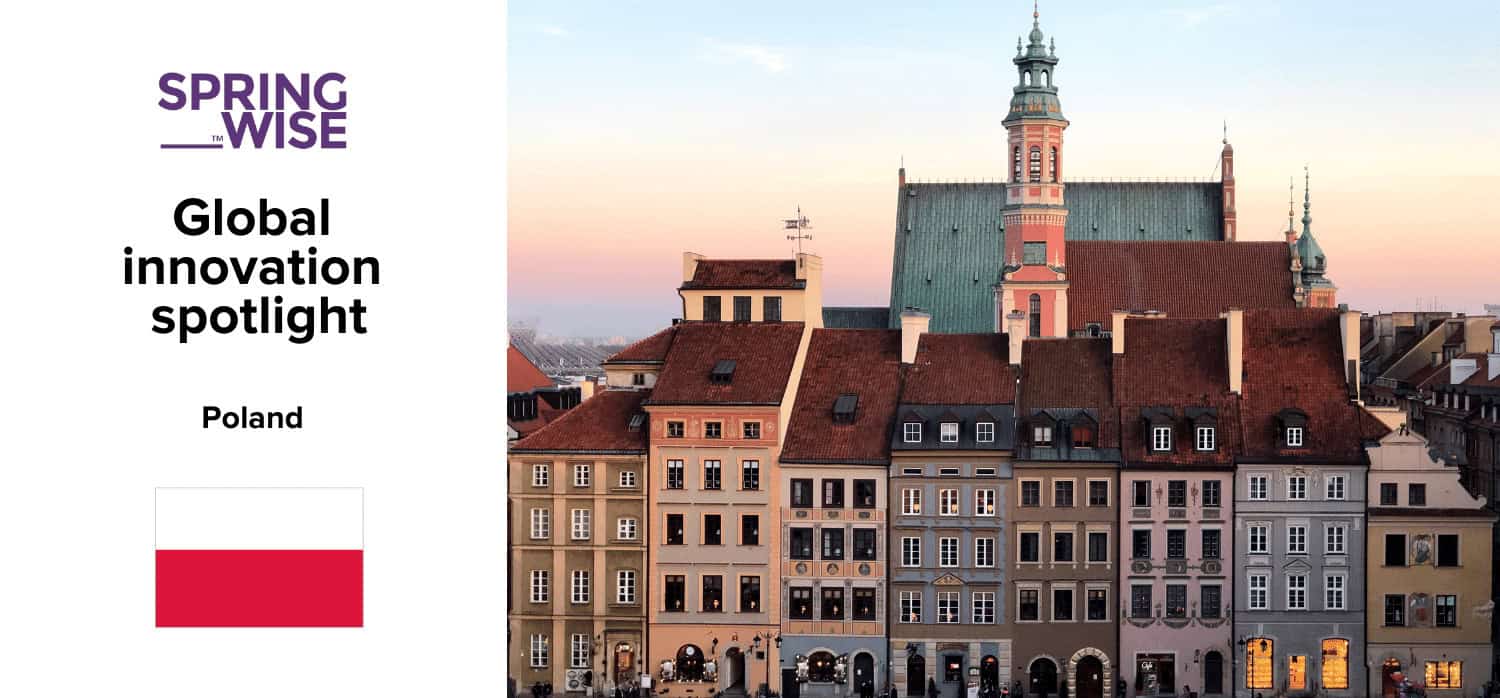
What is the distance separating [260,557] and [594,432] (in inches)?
2209

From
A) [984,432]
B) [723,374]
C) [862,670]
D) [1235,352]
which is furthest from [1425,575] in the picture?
[723,374]

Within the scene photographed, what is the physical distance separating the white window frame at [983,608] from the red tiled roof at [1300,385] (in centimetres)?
976

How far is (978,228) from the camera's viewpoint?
13488cm

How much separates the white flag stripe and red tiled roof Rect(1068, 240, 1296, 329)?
4256 inches

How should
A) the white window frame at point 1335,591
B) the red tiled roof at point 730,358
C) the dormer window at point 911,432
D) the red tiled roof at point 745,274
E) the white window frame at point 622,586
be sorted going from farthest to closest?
the red tiled roof at point 745,274
the white window frame at point 622,586
the red tiled roof at point 730,358
the dormer window at point 911,432
the white window frame at point 1335,591

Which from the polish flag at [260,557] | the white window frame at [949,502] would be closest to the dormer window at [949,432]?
the white window frame at [949,502]

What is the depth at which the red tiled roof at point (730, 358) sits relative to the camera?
71.1m

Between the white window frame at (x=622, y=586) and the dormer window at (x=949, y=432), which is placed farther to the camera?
the white window frame at (x=622, y=586)

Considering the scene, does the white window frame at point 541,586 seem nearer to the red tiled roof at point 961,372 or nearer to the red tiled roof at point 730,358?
the red tiled roof at point 730,358

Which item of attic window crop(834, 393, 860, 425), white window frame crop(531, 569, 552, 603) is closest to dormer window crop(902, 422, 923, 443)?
attic window crop(834, 393, 860, 425)

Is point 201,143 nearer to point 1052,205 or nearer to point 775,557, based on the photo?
point 775,557

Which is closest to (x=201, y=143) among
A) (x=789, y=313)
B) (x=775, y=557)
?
(x=775, y=557)

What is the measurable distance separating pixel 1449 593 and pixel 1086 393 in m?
13.3

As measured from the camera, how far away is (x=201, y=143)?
51.9 ft
